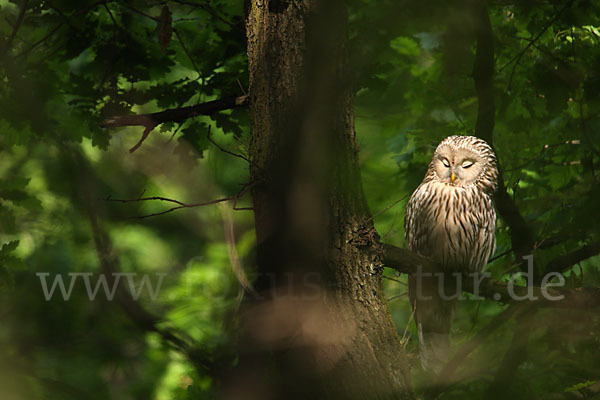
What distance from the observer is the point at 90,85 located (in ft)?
9.95

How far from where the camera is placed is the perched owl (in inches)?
148

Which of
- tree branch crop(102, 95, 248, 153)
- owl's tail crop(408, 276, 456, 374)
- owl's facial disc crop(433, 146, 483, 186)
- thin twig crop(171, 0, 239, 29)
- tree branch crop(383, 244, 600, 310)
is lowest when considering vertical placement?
owl's tail crop(408, 276, 456, 374)

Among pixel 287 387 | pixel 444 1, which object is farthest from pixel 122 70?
pixel 444 1

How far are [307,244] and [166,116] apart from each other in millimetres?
885

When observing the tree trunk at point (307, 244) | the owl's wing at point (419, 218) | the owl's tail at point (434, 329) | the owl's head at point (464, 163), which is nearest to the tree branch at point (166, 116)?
the tree trunk at point (307, 244)

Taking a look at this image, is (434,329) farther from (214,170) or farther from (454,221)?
(214,170)

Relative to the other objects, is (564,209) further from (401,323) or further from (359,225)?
(401,323)

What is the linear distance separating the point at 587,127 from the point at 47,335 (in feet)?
9.23

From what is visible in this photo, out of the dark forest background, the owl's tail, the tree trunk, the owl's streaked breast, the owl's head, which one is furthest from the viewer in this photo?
the owl's tail

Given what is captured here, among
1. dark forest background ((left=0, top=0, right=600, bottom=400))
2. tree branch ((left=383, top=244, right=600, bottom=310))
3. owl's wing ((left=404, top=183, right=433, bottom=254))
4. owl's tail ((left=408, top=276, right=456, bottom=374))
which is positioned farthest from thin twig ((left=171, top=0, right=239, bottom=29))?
owl's tail ((left=408, top=276, right=456, bottom=374))

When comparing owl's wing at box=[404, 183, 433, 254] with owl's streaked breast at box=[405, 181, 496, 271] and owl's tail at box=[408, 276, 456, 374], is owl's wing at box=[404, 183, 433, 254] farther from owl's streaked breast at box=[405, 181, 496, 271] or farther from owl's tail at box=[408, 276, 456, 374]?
owl's tail at box=[408, 276, 456, 374]

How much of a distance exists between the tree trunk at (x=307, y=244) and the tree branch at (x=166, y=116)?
0.42ft

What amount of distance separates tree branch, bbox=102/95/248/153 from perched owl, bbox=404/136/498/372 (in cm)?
178

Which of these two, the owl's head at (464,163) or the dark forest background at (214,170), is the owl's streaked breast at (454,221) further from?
the dark forest background at (214,170)
